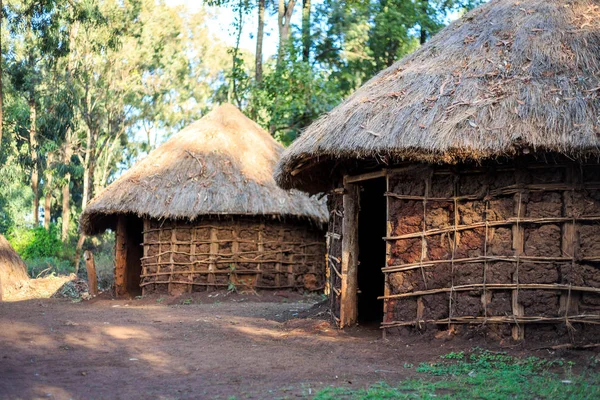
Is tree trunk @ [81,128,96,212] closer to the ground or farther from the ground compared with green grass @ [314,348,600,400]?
farther from the ground

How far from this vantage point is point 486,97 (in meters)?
7.87

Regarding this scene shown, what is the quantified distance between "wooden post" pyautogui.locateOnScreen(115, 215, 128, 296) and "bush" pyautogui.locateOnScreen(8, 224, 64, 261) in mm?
11517

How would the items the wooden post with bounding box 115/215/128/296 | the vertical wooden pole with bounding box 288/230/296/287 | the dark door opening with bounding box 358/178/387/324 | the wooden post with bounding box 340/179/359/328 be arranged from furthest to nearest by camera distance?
the wooden post with bounding box 115/215/128/296 < the vertical wooden pole with bounding box 288/230/296/287 < the dark door opening with bounding box 358/178/387/324 < the wooden post with bounding box 340/179/359/328

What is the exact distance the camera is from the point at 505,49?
852 centimetres

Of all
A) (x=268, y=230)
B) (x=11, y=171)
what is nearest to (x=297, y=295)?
(x=268, y=230)

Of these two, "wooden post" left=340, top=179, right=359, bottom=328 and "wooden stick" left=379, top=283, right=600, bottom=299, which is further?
"wooden post" left=340, top=179, right=359, bottom=328

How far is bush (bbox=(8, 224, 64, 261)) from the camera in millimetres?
26531

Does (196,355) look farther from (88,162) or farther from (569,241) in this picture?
(88,162)

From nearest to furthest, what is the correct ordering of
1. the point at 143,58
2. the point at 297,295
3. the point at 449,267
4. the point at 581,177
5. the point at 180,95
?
the point at 581,177 < the point at 449,267 < the point at 297,295 < the point at 143,58 < the point at 180,95

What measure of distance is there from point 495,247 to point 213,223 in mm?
8052

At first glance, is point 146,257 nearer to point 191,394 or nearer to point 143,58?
point 191,394

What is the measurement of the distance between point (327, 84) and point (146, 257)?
7390mm

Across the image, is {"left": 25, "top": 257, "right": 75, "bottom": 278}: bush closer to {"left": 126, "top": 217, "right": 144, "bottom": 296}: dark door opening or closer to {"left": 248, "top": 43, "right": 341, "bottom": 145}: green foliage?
{"left": 126, "top": 217, "right": 144, "bottom": 296}: dark door opening

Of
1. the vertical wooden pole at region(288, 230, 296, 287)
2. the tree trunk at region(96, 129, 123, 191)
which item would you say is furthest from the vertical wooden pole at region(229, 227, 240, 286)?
the tree trunk at region(96, 129, 123, 191)
